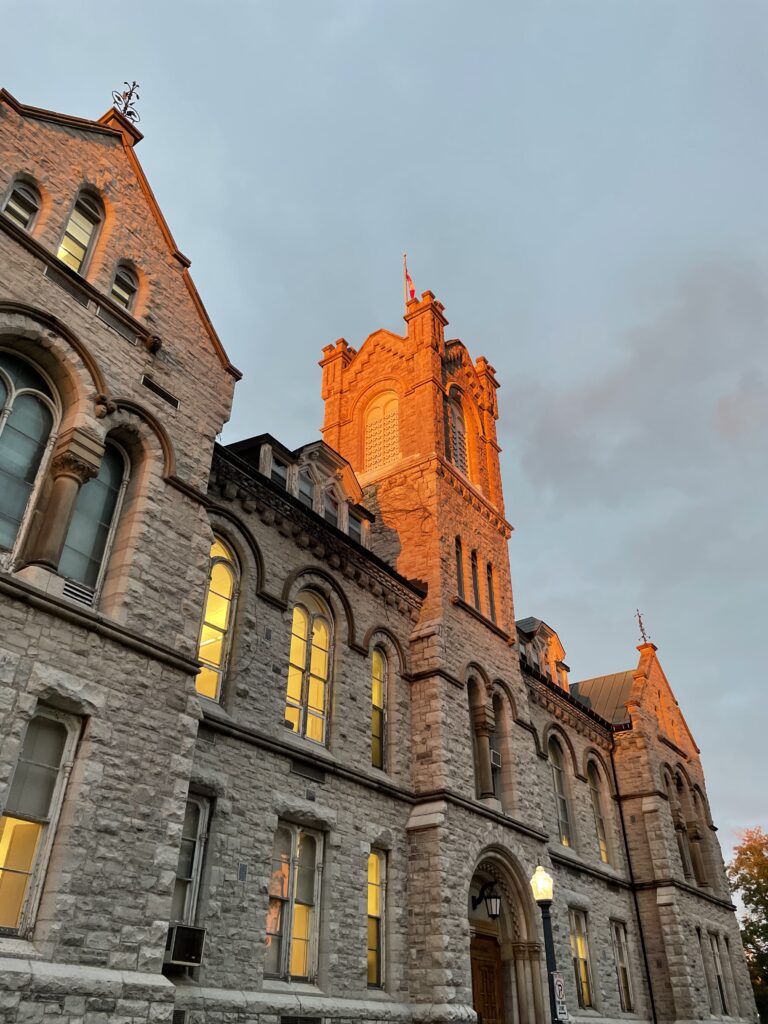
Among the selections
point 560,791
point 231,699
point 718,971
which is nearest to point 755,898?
point 718,971

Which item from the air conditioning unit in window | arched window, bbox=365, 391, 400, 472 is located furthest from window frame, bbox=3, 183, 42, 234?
arched window, bbox=365, 391, 400, 472

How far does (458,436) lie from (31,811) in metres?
18.3

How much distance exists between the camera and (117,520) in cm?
1136

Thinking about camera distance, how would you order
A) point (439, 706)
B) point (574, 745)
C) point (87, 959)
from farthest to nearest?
point (574, 745) → point (439, 706) → point (87, 959)

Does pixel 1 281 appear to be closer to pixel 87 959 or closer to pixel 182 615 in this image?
pixel 182 615

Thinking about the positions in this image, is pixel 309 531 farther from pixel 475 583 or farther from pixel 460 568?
pixel 475 583

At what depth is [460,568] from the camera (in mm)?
21172

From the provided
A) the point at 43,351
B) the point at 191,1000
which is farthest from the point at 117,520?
the point at 191,1000

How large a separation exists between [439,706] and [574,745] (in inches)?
397

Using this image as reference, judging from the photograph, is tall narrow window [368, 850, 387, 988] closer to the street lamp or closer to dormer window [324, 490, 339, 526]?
the street lamp

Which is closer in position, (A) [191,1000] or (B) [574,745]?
(A) [191,1000]

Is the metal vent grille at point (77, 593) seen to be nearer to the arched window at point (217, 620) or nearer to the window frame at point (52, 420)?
the window frame at point (52, 420)

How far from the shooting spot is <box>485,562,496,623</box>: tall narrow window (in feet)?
72.0

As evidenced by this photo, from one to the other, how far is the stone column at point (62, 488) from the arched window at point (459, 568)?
11699mm
